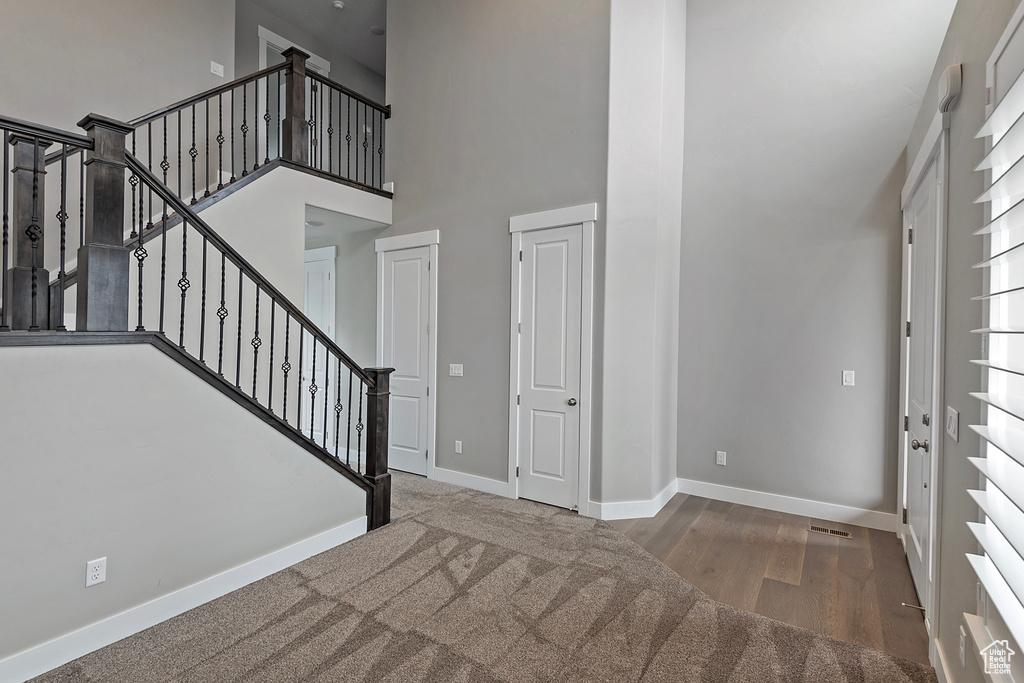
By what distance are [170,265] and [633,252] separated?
3541mm

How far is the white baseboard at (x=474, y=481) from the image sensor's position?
442cm

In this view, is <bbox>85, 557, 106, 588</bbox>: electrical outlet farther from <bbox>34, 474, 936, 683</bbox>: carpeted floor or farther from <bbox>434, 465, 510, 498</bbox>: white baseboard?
<bbox>434, 465, 510, 498</bbox>: white baseboard

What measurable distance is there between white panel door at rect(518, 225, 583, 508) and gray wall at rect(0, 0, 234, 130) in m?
3.66

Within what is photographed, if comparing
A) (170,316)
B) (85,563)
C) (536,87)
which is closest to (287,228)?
(170,316)

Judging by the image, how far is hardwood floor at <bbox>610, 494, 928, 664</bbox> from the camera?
2525 mm

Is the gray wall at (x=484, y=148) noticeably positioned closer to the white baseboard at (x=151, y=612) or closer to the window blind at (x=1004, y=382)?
the white baseboard at (x=151, y=612)

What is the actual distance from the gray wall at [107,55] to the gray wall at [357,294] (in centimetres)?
197

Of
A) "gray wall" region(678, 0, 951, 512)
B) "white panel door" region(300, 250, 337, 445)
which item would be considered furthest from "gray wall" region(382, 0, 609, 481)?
"white panel door" region(300, 250, 337, 445)

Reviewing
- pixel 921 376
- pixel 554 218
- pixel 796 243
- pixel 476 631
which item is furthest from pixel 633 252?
pixel 476 631

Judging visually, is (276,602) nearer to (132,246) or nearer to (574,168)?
(132,246)

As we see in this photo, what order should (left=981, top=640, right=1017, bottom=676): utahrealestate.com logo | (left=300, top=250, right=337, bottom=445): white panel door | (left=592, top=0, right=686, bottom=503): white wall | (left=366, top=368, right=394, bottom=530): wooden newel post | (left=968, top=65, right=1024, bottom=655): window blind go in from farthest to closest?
(left=300, top=250, right=337, bottom=445): white panel door
(left=592, top=0, right=686, bottom=503): white wall
(left=366, top=368, right=394, bottom=530): wooden newel post
(left=981, top=640, right=1017, bottom=676): utahrealestate.com logo
(left=968, top=65, right=1024, bottom=655): window blind

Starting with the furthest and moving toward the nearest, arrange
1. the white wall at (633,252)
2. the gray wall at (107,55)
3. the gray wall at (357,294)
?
the gray wall at (357,294)
the white wall at (633,252)
the gray wall at (107,55)

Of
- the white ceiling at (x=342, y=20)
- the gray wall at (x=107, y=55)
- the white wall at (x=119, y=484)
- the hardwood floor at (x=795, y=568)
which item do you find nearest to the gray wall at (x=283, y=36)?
the white ceiling at (x=342, y=20)

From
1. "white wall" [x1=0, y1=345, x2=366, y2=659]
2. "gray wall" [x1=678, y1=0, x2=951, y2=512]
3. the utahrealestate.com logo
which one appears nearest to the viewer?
the utahrealestate.com logo
